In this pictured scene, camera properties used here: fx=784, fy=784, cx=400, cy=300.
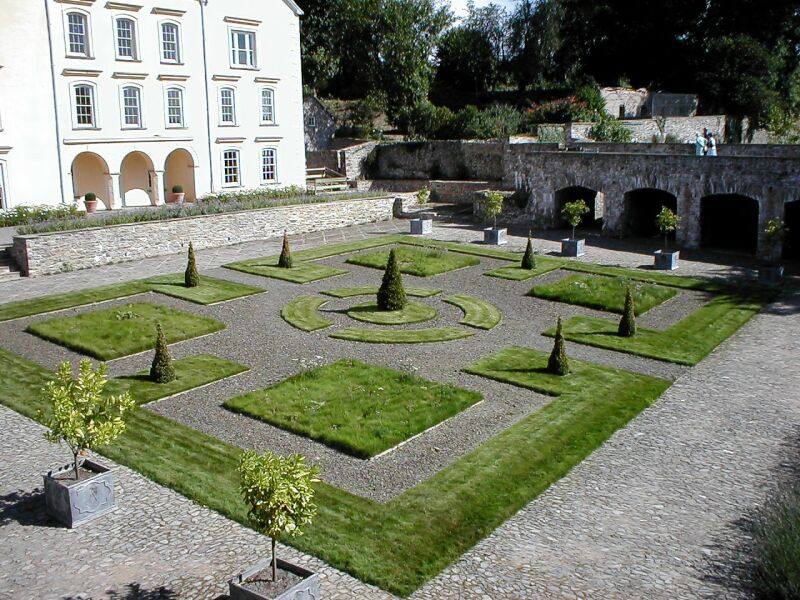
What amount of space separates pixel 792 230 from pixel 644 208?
651 cm

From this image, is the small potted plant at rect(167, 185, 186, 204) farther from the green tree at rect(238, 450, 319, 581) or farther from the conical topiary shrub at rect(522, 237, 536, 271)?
the green tree at rect(238, 450, 319, 581)

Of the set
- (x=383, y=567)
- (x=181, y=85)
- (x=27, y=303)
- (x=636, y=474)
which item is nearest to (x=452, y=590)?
(x=383, y=567)

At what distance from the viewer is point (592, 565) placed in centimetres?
1034

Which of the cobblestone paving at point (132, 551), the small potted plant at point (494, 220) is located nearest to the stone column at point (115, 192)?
the small potted plant at point (494, 220)

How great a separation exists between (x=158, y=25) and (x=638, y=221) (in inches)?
938

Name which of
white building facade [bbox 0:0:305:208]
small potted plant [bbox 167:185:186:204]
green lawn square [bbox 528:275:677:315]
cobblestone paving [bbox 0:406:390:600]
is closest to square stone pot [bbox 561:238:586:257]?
green lawn square [bbox 528:275:677:315]

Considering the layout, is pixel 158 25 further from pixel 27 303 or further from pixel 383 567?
pixel 383 567

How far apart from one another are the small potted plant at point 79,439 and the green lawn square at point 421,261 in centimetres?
1624

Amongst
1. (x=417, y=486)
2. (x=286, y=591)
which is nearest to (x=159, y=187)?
(x=417, y=486)

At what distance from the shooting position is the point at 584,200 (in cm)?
3831

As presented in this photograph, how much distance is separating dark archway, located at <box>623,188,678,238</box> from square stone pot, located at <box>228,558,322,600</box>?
92.0 ft

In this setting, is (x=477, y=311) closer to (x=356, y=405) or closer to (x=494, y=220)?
(x=356, y=405)

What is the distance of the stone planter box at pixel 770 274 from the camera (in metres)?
25.6

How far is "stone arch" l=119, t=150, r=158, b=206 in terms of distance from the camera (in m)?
37.8
